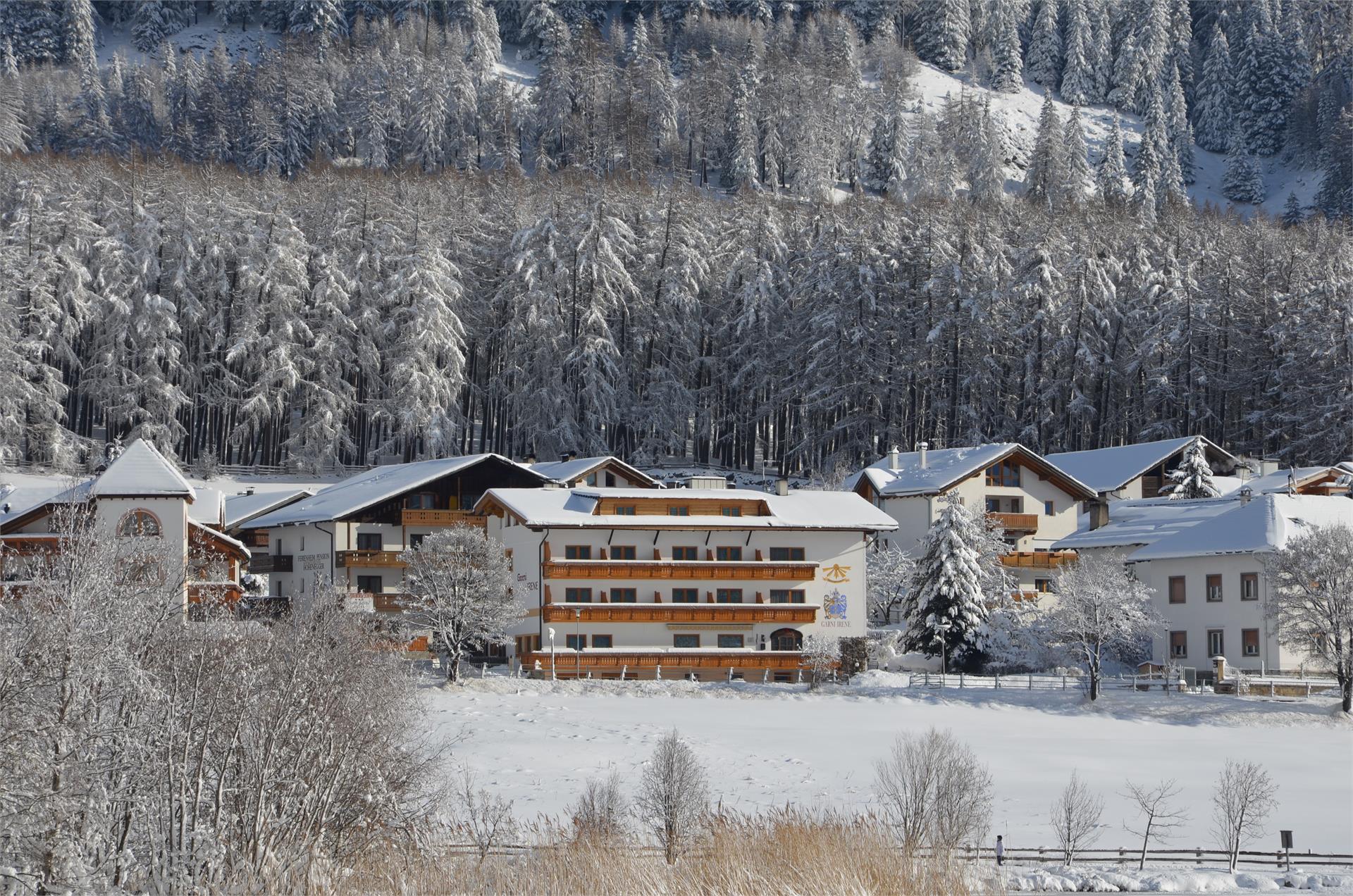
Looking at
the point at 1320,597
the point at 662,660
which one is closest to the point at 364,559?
the point at 662,660

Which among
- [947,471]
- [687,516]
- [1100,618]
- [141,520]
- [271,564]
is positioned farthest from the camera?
[947,471]

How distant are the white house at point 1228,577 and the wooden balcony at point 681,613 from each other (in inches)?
523

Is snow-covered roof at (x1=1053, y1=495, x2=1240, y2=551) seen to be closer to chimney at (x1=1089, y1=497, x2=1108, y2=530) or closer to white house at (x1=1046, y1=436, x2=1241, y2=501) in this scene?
chimney at (x1=1089, y1=497, x2=1108, y2=530)

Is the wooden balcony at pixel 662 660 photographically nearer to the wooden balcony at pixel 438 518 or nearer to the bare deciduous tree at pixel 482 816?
the wooden balcony at pixel 438 518

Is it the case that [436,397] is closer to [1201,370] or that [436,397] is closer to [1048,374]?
[1048,374]

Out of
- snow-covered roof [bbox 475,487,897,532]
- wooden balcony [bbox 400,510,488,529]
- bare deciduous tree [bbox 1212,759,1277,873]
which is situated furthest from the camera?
wooden balcony [bbox 400,510,488,529]

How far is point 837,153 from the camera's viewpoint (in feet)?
524

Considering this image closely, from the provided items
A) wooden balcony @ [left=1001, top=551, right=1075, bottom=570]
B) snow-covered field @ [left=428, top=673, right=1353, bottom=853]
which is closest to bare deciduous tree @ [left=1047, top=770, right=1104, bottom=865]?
snow-covered field @ [left=428, top=673, right=1353, bottom=853]

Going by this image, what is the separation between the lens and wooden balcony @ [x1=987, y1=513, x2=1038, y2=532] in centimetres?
7625

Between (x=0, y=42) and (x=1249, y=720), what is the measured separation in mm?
176397

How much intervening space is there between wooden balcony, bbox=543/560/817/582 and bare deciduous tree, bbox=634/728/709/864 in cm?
2619

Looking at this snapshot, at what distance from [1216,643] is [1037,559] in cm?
1348

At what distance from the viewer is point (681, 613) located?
61.4 meters

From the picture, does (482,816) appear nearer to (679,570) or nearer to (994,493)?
(679,570)
